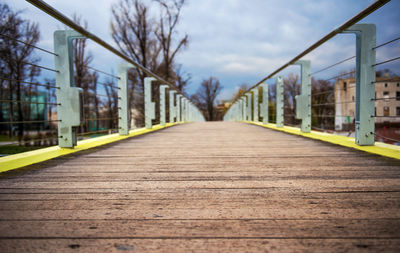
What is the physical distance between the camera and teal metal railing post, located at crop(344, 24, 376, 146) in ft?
6.73

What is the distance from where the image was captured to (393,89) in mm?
2279

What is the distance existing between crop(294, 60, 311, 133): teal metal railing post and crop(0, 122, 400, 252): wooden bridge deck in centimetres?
158

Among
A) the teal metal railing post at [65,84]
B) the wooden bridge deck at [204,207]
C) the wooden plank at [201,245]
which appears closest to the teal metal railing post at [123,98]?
the teal metal railing post at [65,84]

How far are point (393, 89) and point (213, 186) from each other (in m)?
2.05

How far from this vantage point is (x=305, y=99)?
124 inches

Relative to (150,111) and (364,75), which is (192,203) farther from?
(150,111)

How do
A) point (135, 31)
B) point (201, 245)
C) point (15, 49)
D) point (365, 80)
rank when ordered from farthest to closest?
point (135, 31), point (15, 49), point (365, 80), point (201, 245)

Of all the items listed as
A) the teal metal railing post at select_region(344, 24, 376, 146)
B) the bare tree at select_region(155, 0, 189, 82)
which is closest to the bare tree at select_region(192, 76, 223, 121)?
the bare tree at select_region(155, 0, 189, 82)

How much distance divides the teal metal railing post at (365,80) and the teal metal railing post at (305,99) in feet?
3.39

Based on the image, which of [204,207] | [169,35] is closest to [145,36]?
[169,35]

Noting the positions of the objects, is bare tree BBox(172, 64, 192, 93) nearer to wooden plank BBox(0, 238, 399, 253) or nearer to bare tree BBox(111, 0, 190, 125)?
bare tree BBox(111, 0, 190, 125)

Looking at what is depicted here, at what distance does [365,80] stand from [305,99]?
3.56 ft

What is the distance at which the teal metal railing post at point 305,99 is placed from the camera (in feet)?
10.4

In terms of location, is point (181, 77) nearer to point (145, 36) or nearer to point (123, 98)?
point (145, 36)
